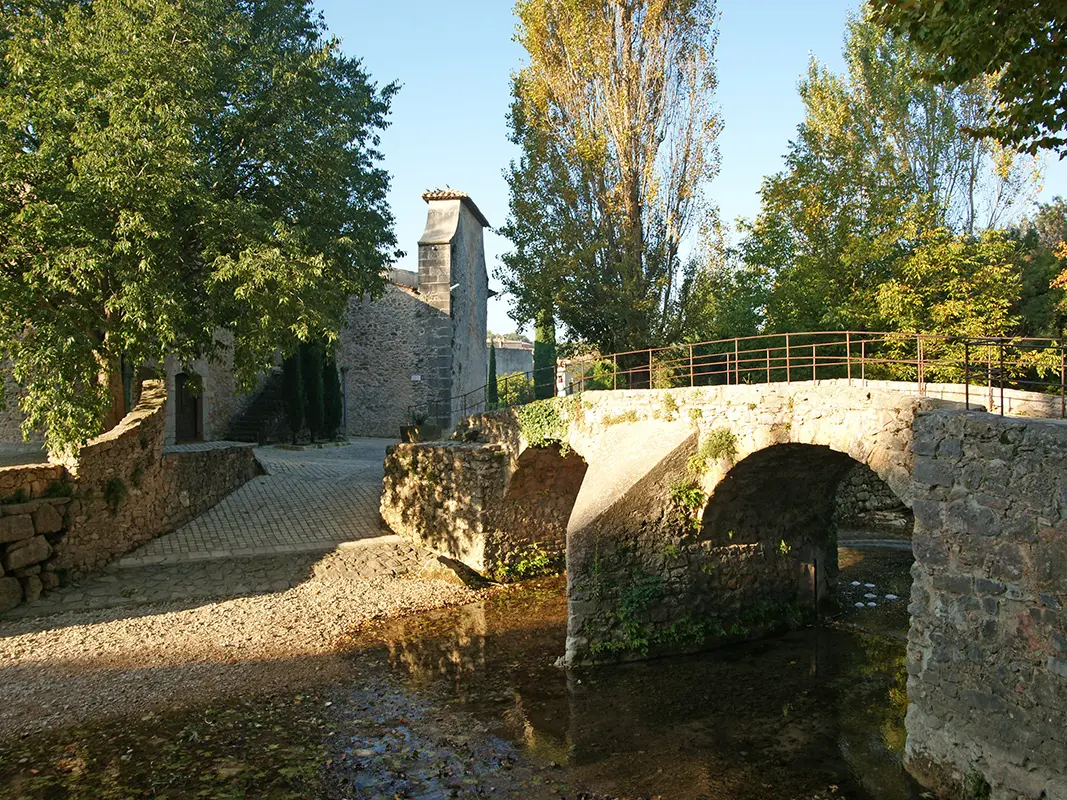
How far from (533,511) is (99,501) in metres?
7.24

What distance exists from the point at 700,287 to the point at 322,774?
1197cm

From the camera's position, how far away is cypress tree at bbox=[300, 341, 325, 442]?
2272 cm

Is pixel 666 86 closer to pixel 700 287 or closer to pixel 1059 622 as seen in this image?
pixel 700 287

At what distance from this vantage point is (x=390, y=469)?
15.8m

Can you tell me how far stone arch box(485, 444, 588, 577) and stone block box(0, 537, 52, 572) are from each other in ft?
22.5

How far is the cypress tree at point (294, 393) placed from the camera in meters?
22.1

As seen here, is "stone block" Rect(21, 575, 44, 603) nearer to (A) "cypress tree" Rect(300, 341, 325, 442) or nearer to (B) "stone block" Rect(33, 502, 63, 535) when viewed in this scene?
(B) "stone block" Rect(33, 502, 63, 535)

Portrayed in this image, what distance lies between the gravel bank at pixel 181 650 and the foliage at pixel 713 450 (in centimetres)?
491

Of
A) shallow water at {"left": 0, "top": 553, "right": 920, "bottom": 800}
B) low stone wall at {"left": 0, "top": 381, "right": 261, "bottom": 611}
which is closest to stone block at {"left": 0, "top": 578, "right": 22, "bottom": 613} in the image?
low stone wall at {"left": 0, "top": 381, "right": 261, "bottom": 611}

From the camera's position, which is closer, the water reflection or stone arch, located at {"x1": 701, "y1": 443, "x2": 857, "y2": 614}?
the water reflection

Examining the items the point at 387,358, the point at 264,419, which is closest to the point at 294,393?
the point at 264,419

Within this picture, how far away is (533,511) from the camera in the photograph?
47.1 ft

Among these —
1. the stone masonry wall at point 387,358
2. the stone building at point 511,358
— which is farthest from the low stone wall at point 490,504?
the stone building at point 511,358

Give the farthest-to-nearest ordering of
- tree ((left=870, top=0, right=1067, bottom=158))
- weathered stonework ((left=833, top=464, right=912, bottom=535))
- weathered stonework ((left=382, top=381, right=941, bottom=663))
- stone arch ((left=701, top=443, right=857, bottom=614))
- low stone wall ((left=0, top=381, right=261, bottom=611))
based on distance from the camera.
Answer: weathered stonework ((left=833, top=464, right=912, bottom=535)) < low stone wall ((left=0, top=381, right=261, bottom=611)) < stone arch ((left=701, top=443, right=857, bottom=614)) < weathered stonework ((left=382, top=381, right=941, bottom=663)) < tree ((left=870, top=0, right=1067, bottom=158))
